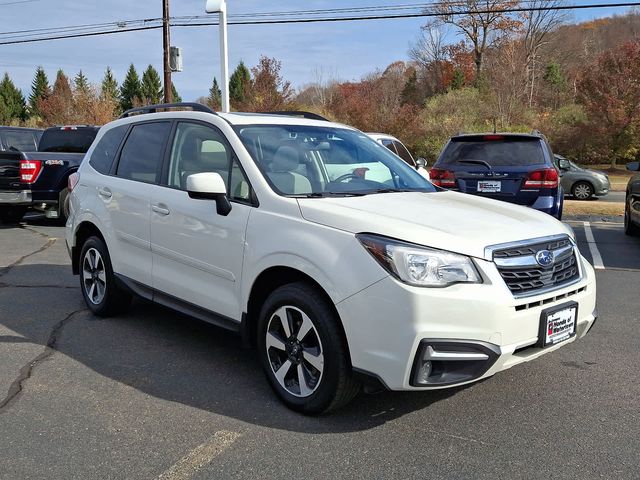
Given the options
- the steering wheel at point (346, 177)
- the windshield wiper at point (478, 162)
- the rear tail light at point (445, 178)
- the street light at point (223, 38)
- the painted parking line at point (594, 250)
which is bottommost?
the painted parking line at point (594, 250)

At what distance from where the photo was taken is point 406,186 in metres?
4.39

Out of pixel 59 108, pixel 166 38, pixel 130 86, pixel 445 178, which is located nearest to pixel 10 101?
pixel 130 86

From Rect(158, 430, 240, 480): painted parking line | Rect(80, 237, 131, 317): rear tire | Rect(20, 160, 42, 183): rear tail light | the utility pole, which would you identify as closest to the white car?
Rect(80, 237, 131, 317): rear tire

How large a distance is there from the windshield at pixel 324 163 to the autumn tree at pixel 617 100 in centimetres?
2900

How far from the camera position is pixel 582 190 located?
1842cm

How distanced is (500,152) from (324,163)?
4.17 meters

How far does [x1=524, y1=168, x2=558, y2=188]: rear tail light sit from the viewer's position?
727 cm

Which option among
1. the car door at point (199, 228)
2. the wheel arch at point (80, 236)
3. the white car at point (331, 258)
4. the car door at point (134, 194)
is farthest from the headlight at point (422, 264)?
the wheel arch at point (80, 236)

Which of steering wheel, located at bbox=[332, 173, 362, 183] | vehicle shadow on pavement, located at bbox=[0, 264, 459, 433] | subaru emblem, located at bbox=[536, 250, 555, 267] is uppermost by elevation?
steering wheel, located at bbox=[332, 173, 362, 183]

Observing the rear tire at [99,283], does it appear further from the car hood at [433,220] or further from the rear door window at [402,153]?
the rear door window at [402,153]

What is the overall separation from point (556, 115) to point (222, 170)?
34.6 m

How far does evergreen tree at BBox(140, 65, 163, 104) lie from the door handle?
6334cm

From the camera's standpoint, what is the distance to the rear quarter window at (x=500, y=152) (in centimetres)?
752

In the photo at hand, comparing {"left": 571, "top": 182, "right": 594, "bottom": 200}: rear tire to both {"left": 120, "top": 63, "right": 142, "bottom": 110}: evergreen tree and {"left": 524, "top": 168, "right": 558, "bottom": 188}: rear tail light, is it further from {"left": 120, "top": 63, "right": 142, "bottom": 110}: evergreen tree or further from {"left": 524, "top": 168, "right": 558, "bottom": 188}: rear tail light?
{"left": 120, "top": 63, "right": 142, "bottom": 110}: evergreen tree
